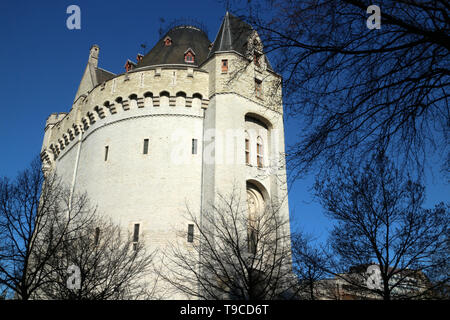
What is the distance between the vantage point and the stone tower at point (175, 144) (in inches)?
837

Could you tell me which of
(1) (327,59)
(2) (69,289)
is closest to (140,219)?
(2) (69,289)

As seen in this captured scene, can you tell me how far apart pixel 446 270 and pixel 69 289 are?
14656mm

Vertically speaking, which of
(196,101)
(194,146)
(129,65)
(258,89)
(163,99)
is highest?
(129,65)

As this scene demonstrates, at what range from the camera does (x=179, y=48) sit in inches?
1133

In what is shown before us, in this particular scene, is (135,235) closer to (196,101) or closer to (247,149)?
(247,149)

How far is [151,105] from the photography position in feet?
78.8

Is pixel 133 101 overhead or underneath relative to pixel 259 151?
overhead

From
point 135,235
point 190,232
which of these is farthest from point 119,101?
point 190,232

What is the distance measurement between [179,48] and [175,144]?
30.5 feet

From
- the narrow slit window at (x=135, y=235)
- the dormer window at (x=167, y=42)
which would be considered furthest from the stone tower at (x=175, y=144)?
the dormer window at (x=167, y=42)

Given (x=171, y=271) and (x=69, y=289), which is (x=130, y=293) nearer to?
(x=171, y=271)

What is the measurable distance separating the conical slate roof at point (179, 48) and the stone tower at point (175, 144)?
0.90 m

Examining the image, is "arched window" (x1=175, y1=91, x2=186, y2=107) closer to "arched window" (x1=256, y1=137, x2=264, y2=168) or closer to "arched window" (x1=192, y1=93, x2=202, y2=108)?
"arched window" (x1=192, y1=93, x2=202, y2=108)
